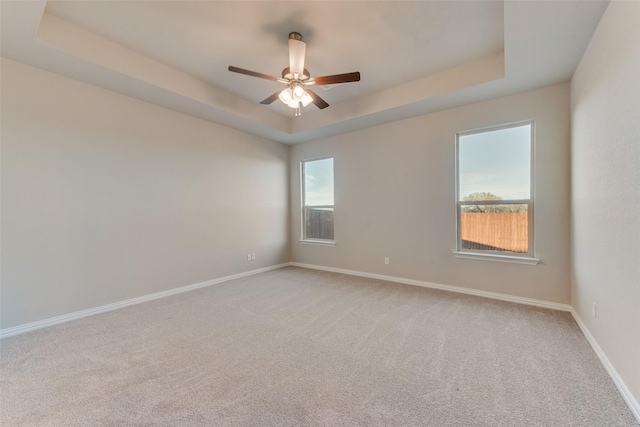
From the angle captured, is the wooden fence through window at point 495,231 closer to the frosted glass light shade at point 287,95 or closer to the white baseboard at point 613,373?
the white baseboard at point 613,373

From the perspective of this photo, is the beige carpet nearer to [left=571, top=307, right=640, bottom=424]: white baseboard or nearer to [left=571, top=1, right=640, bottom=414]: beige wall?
[left=571, top=307, right=640, bottom=424]: white baseboard

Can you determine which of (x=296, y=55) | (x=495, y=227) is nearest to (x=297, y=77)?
(x=296, y=55)

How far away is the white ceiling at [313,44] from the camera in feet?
7.14

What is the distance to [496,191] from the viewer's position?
345 cm

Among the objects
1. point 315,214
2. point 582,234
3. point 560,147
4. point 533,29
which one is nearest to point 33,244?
point 315,214

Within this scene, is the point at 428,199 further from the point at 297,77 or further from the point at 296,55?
the point at 296,55

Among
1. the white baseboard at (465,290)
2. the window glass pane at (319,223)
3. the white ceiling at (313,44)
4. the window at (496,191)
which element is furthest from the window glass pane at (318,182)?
the window at (496,191)

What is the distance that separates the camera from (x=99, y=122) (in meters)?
3.06

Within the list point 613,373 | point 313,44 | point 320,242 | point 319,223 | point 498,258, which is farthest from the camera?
point 319,223

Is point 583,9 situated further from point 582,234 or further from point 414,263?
point 414,263

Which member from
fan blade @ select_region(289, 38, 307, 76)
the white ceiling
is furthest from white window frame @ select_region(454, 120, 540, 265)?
fan blade @ select_region(289, 38, 307, 76)

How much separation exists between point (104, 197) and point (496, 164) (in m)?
5.02

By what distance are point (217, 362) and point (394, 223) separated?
3188 millimetres

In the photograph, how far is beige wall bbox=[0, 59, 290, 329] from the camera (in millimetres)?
2562
